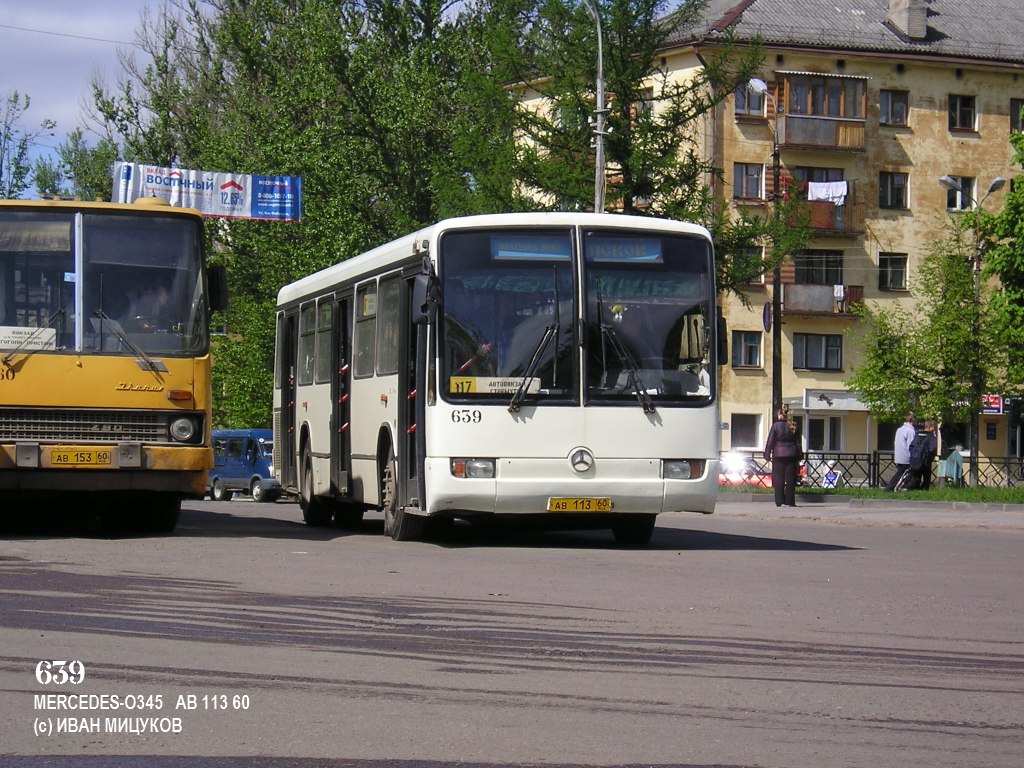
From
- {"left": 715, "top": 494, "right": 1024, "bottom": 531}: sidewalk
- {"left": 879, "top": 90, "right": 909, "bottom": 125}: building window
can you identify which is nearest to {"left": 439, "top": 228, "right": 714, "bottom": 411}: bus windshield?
{"left": 715, "top": 494, "right": 1024, "bottom": 531}: sidewalk

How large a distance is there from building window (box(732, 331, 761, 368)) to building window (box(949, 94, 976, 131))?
11736 mm

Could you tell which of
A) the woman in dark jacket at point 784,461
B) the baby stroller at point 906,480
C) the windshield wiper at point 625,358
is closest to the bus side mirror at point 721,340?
the windshield wiper at point 625,358

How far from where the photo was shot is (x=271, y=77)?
56.8 metres

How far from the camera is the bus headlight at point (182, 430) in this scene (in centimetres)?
1719

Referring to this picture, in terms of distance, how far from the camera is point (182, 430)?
17203 mm

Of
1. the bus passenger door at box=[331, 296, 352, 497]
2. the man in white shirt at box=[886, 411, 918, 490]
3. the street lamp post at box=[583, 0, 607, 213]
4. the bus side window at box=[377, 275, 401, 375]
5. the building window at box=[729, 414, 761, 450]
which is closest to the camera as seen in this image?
the bus side window at box=[377, 275, 401, 375]

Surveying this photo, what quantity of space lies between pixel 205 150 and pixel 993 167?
106 feet

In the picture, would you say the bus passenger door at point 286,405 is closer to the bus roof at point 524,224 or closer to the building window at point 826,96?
the bus roof at point 524,224

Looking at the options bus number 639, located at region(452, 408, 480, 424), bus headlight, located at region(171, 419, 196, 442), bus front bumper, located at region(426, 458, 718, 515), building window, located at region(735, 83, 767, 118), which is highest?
building window, located at region(735, 83, 767, 118)

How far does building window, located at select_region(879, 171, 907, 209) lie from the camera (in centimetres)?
6801

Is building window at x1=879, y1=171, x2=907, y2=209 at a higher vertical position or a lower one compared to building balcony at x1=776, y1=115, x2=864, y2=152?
lower

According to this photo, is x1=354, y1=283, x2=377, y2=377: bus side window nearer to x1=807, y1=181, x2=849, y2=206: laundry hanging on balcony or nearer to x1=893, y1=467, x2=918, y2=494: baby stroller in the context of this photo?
x1=893, y1=467, x2=918, y2=494: baby stroller

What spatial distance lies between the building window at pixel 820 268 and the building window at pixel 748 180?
3.11m

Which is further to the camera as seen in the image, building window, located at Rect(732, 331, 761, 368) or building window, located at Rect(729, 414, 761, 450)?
building window, located at Rect(729, 414, 761, 450)
